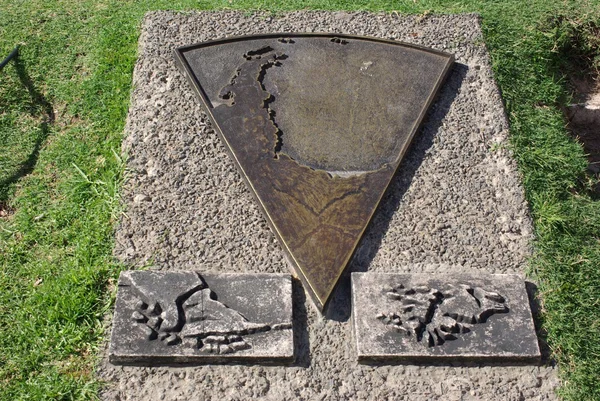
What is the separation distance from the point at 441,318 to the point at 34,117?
112 inches

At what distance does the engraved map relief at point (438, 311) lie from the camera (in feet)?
8.86

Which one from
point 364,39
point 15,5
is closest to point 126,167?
point 364,39

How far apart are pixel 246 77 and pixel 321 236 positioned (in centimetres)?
121

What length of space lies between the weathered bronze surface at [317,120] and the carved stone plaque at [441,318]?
0.73ft

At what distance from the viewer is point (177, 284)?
9.15 feet

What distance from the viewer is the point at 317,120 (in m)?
3.47

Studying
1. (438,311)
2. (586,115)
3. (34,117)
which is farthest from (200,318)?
(586,115)

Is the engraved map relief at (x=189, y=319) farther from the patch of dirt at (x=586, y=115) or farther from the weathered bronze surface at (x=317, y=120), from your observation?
the patch of dirt at (x=586, y=115)

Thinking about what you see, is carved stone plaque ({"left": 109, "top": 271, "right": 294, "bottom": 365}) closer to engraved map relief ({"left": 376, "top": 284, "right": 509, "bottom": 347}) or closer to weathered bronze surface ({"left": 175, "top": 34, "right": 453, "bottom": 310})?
weathered bronze surface ({"left": 175, "top": 34, "right": 453, "bottom": 310})

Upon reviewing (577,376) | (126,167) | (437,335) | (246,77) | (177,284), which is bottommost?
(577,376)

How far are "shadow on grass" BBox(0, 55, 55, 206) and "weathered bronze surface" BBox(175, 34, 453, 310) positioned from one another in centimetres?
96

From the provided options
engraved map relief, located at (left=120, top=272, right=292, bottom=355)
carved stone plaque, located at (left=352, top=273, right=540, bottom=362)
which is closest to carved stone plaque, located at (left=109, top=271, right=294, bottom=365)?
engraved map relief, located at (left=120, top=272, right=292, bottom=355)

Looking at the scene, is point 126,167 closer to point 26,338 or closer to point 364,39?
point 26,338

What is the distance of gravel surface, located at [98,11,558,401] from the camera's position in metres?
2.64
